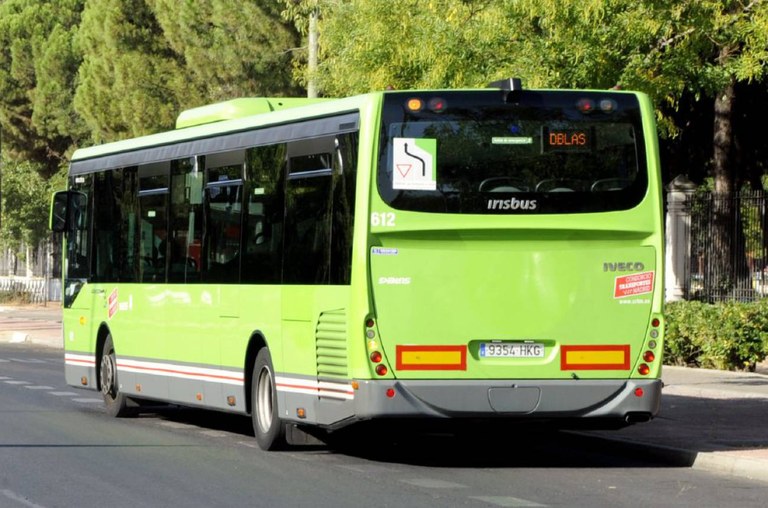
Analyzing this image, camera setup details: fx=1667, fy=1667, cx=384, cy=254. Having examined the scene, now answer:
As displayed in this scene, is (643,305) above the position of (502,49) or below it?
below

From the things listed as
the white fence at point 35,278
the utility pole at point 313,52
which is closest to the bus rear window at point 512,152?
the utility pole at point 313,52

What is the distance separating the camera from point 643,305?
1339 centimetres

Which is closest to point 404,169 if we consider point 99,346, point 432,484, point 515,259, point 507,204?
point 507,204

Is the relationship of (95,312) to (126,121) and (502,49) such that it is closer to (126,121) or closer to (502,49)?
(502,49)

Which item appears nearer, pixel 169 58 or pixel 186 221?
pixel 186 221

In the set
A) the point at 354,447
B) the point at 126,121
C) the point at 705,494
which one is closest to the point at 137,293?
the point at 354,447

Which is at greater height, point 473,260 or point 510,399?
point 473,260

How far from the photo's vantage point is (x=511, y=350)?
13180 millimetres

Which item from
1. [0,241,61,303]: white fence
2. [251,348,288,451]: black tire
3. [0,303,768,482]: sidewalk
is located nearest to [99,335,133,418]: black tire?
[251,348,288,451]: black tire

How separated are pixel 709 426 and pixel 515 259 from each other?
164 inches

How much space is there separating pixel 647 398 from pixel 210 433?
5.30m

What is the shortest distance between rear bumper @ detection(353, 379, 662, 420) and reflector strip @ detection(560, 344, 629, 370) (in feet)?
0.43

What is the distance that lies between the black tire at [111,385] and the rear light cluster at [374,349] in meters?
6.51

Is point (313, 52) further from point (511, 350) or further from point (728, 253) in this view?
point (511, 350)
